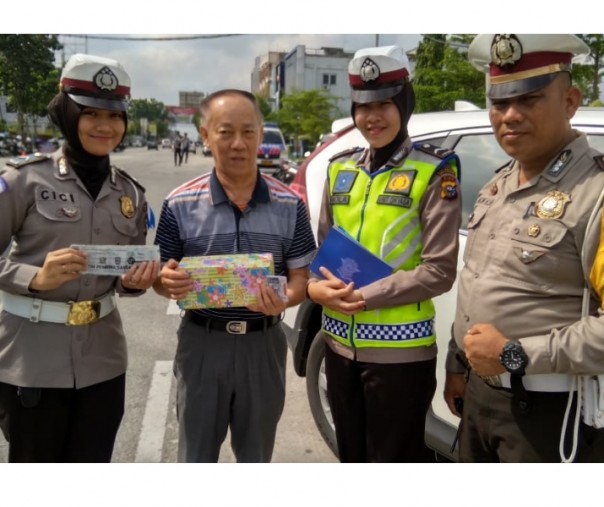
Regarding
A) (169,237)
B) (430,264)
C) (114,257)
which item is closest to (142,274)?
(114,257)

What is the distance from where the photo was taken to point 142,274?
173cm

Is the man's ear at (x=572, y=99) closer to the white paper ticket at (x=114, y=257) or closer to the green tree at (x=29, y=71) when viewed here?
the white paper ticket at (x=114, y=257)

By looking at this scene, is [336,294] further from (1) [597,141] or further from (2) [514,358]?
(1) [597,141]

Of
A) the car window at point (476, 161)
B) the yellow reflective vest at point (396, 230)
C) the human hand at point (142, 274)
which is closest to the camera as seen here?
the human hand at point (142, 274)

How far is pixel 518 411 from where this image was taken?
5.14 ft

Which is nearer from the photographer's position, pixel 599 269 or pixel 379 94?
pixel 599 269

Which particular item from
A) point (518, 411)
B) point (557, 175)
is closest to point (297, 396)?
point (518, 411)

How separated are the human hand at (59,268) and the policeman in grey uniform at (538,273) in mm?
1224

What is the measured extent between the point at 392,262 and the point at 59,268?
3.60 ft

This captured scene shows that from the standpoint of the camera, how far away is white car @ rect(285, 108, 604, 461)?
2256 mm

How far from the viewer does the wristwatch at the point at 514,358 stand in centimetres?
147

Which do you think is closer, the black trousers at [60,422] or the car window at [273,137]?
the black trousers at [60,422]

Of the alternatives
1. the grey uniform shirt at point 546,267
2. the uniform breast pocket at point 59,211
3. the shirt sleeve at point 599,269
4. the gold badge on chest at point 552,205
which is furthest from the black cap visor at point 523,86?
the uniform breast pocket at point 59,211

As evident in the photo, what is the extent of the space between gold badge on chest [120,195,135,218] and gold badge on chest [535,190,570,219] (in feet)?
4.46
